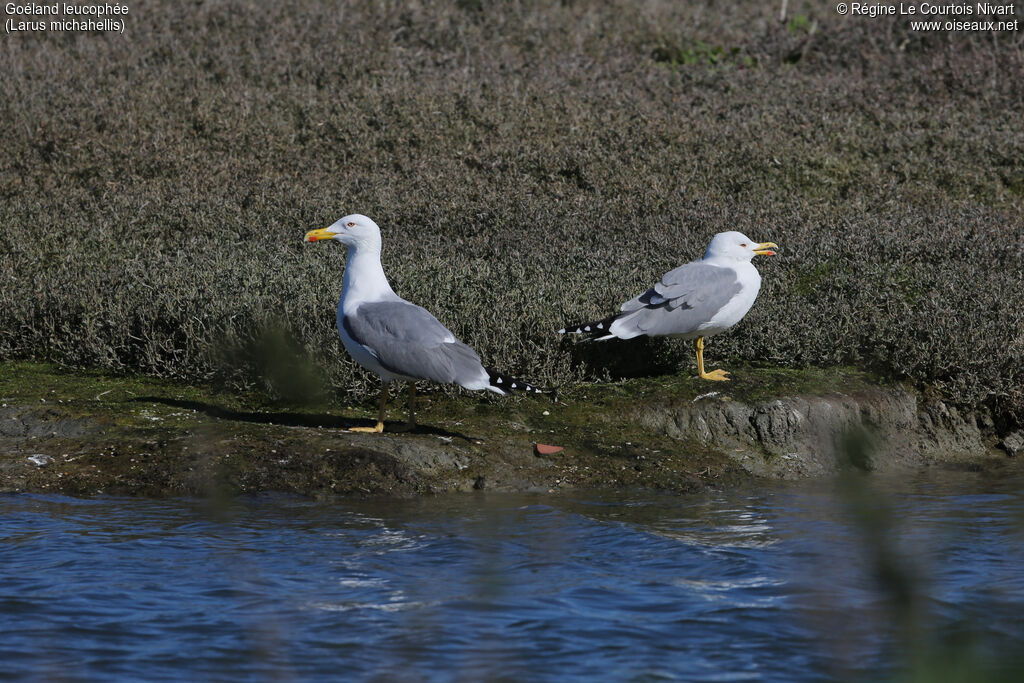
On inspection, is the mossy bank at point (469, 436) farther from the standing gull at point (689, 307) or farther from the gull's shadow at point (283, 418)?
the standing gull at point (689, 307)

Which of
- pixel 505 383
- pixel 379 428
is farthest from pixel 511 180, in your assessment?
pixel 505 383

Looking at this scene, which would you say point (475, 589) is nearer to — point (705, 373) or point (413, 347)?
point (413, 347)

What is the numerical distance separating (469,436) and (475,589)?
2867 mm

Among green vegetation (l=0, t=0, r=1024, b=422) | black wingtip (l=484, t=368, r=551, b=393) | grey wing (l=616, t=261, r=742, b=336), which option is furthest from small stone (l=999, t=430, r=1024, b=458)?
black wingtip (l=484, t=368, r=551, b=393)

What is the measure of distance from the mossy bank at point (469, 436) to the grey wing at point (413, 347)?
0.50 metres

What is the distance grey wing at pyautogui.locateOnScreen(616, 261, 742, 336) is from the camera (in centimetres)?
858

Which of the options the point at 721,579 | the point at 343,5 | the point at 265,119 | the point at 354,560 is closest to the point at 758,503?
the point at 721,579

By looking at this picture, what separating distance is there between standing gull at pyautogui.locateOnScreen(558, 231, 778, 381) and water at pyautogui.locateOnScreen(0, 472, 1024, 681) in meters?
1.65

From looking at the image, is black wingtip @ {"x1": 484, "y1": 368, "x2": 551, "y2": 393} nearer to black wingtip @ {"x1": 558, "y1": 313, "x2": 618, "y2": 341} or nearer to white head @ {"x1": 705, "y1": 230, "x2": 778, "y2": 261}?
black wingtip @ {"x1": 558, "y1": 313, "x2": 618, "y2": 341}

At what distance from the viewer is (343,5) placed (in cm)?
1873

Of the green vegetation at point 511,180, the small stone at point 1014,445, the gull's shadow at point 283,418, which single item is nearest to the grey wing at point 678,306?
the green vegetation at point 511,180

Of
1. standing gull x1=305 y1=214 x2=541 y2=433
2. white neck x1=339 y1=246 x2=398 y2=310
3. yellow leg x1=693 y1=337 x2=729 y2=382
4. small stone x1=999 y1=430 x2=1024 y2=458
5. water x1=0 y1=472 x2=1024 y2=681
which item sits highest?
white neck x1=339 y1=246 x2=398 y2=310

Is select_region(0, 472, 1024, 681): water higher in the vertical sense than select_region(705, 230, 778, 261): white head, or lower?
lower

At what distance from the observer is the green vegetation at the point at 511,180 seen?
9.42 m
